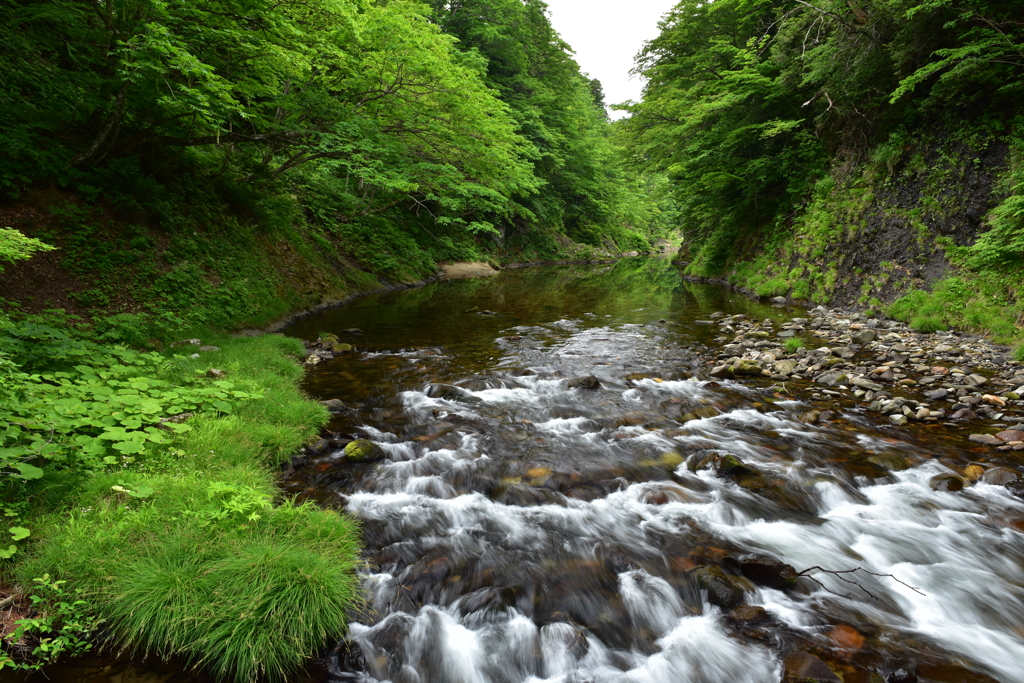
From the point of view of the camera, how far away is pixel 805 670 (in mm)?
2793

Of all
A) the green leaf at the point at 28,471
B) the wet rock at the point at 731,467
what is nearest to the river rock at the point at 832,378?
the wet rock at the point at 731,467

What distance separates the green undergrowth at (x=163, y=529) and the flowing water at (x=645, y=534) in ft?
1.39

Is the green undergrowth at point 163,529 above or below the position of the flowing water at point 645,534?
above

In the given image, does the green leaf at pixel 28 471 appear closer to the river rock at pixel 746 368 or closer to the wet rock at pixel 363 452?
the wet rock at pixel 363 452

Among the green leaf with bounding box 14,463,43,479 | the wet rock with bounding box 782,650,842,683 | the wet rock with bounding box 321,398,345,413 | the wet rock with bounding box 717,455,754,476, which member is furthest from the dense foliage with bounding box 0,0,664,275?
the wet rock with bounding box 782,650,842,683

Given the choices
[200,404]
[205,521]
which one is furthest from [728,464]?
[200,404]

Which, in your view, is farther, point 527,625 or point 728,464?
point 728,464

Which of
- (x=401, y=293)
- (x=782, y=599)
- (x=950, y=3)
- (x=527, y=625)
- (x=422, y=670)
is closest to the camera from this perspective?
(x=422, y=670)

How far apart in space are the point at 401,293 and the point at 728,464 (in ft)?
50.7

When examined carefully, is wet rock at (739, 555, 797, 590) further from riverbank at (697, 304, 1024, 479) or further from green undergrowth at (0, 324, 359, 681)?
green undergrowth at (0, 324, 359, 681)

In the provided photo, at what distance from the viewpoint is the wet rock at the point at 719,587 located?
3.36 m

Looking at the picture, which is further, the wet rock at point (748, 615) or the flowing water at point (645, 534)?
the wet rock at point (748, 615)

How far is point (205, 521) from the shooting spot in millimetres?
3273

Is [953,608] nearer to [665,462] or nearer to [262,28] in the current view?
[665,462]
